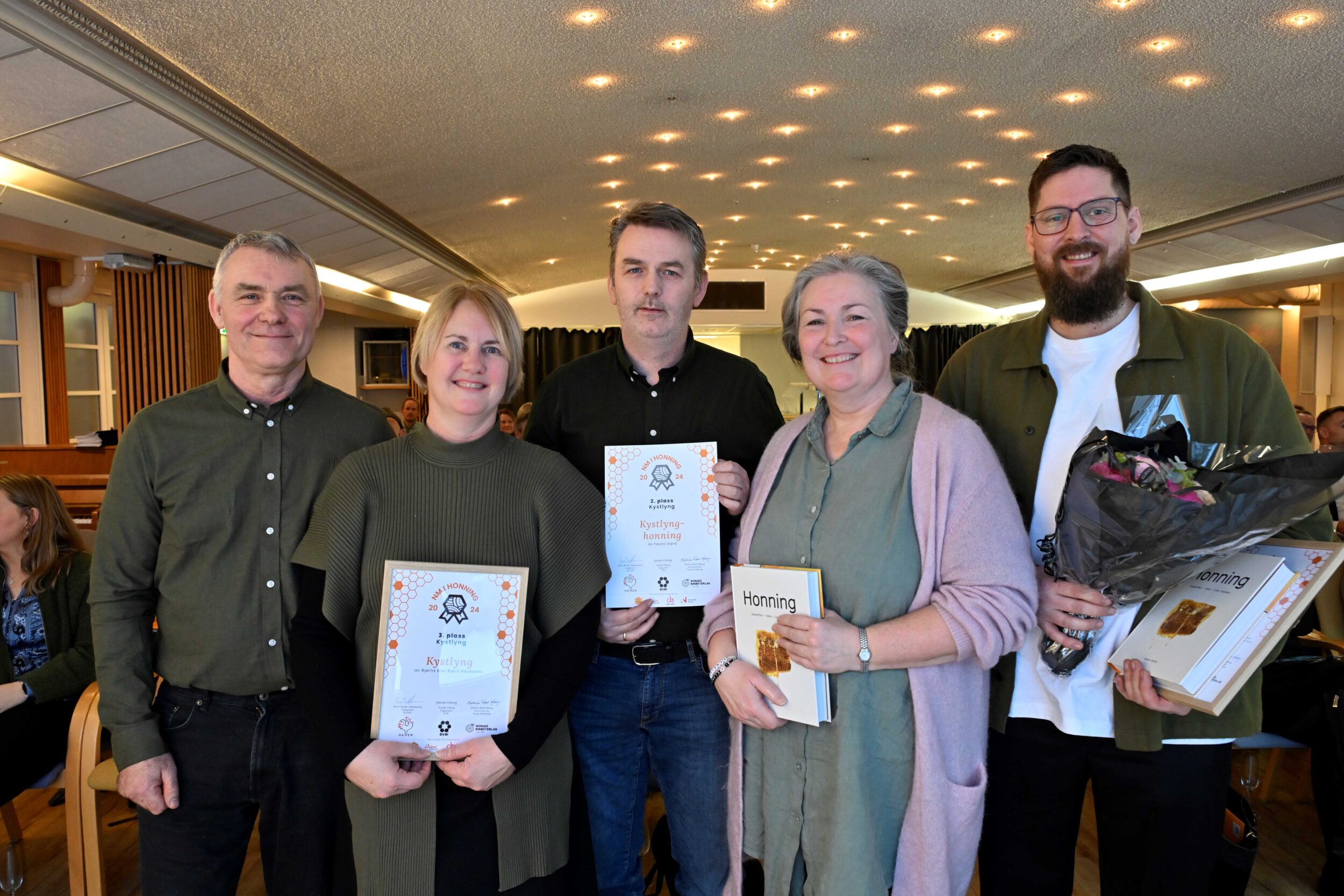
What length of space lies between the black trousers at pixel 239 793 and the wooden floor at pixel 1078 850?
4.70 feet

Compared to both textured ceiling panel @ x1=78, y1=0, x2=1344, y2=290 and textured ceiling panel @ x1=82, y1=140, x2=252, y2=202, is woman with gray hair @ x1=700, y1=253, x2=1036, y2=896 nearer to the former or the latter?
textured ceiling panel @ x1=78, y1=0, x2=1344, y2=290

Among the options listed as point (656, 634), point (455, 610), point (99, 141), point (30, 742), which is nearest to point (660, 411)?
point (656, 634)

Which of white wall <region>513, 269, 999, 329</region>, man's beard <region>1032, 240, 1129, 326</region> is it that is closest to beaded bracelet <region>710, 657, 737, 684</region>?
man's beard <region>1032, 240, 1129, 326</region>

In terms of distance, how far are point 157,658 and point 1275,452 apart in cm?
250

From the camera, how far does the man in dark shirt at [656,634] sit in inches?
83.7

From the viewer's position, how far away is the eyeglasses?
1979 mm

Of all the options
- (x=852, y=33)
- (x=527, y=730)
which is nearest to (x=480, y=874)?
(x=527, y=730)

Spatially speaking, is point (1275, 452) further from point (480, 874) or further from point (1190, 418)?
point (480, 874)

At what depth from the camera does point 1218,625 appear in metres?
1.64

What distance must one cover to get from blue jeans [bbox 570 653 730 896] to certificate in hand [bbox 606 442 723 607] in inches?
8.9

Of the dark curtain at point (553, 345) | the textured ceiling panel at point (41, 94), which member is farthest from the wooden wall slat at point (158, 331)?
the dark curtain at point (553, 345)

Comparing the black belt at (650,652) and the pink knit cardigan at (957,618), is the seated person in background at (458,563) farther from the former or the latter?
the pink knit cardigan at (957,618)

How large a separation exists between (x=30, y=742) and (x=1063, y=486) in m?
3.51

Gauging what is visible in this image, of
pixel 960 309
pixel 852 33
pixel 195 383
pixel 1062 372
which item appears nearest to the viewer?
pixel 1062 372
